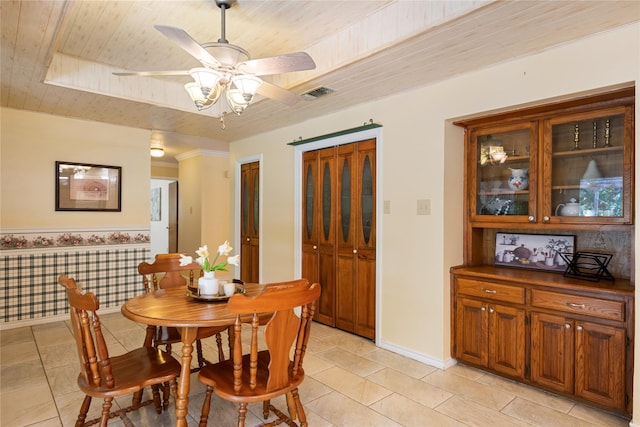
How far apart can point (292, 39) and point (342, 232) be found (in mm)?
2011

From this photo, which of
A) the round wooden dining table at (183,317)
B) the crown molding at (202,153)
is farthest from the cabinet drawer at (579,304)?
the crown molding at (202,153)

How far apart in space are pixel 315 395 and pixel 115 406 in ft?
4.42

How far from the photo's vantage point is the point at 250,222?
5320 millimetres

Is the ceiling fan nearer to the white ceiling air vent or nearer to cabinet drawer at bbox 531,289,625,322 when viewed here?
the white ceiling air vent

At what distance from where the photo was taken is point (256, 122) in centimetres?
442

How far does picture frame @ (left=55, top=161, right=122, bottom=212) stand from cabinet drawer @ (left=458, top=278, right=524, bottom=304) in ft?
14.0

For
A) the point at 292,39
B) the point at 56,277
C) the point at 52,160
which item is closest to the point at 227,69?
the point at 292,39

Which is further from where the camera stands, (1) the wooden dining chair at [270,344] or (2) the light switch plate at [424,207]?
(2) the light switch plate at [424,207]

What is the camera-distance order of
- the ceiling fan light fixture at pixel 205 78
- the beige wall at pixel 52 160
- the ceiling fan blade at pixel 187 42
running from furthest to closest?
the beige wall at pixel 52 160
the ceiling fan light fixture at pixel 205 78
the ceiling fan blade at pixel 187 42

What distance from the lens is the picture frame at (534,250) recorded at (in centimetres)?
291

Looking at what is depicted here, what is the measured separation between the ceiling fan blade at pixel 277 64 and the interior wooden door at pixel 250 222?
311 centimetres

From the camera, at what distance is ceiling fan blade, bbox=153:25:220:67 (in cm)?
168

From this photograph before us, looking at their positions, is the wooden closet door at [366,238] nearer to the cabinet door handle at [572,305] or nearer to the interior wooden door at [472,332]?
the interior wooden door at [472,332]

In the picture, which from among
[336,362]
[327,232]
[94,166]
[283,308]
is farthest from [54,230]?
[283,308]
